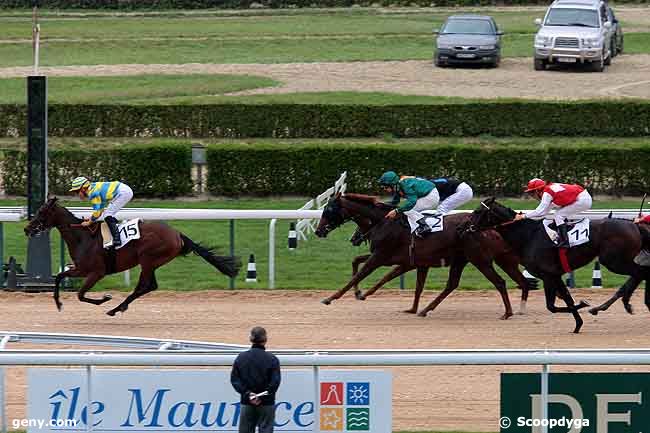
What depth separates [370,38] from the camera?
107ft

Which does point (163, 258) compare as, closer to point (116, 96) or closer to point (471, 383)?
point (471, 383)

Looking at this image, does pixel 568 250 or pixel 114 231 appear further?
pixel 114 231

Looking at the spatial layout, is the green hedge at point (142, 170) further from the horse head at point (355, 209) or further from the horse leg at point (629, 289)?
the horse leg at point (629, 289)

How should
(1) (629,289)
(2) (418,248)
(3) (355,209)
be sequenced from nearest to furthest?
(1) (629,289)
(2) (418,248)
(3) (355,209)

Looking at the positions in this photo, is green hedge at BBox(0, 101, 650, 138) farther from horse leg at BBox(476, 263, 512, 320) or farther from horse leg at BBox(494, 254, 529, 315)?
horse leg at BBox(476, 263, 512, 320)

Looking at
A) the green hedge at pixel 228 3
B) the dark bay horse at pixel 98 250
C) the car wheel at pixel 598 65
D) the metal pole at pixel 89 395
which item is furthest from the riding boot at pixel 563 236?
the green hedge at pixel 228 3

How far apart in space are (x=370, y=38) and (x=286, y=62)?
13.4 feet

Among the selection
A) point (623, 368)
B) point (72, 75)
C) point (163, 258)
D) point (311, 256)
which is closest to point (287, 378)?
point (623, 368)

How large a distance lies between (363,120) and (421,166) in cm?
363

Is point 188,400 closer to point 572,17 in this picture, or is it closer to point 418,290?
point 418,290

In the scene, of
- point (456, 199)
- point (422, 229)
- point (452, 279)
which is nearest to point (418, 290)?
point (452, 279)

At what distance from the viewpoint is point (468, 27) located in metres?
26.6

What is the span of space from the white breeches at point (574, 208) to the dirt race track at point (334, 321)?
912 mm

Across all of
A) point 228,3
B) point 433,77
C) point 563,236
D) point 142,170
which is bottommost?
point 142,170
